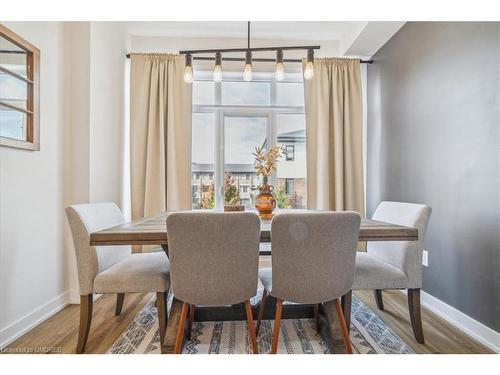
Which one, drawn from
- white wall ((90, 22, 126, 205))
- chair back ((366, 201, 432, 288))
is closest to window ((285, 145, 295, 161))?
chair back ((366, 201, 432, 288))

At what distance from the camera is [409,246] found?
5.81 feet

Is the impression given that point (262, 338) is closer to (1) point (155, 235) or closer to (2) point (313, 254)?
(2) point (313, 254)

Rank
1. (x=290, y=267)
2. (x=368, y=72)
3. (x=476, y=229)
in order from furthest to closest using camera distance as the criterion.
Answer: (x=368, y=72)
(x=476, y=229)
(x=290, y=267)

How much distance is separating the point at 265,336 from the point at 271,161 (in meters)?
1.20

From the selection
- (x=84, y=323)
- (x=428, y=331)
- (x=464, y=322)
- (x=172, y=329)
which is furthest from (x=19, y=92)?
(x=464, y=322)

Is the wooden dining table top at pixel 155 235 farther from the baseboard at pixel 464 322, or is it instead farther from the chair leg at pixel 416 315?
the baseboard at pixel 464 322

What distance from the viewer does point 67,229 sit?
94.9 inches

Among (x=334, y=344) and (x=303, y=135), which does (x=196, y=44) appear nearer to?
(x=303, y=135)

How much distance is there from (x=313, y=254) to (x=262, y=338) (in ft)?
2.66

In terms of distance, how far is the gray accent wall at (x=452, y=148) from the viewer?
179 cm

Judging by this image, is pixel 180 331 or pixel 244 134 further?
pixel 244 134

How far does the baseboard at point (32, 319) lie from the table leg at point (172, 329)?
1034mm
